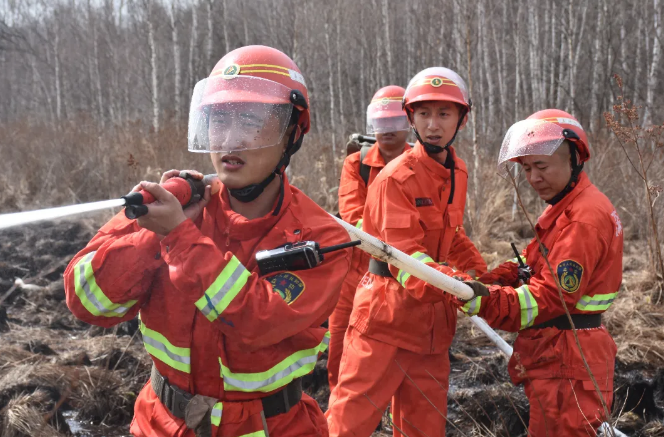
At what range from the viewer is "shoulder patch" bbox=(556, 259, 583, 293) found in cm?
315

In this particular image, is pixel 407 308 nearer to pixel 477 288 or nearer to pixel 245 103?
pixel 477 288

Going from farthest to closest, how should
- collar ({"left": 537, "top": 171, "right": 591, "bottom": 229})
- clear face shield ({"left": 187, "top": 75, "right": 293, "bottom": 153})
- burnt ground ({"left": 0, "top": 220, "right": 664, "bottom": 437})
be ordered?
burnt ground ({"left": 0, "top": 220, "right": 664, "bottom": 437}), collar ({"left": 537, "top": 171, "right": 591, "bottom": 229}), clear face shield ({"left": 187, "top": 75, "right": 293, "bottom": 153})

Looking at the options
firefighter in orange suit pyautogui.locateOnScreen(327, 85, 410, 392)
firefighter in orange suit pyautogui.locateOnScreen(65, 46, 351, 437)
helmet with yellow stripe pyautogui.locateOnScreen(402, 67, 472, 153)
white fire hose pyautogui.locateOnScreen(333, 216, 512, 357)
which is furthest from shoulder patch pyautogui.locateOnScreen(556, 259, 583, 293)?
firefighter in orange suit pyautogui.locateOnScreen(327, 85, 410, 392)

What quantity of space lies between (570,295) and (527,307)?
214 millimetres

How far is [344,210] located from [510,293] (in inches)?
93.8

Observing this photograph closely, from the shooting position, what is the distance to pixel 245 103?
2.17 meters

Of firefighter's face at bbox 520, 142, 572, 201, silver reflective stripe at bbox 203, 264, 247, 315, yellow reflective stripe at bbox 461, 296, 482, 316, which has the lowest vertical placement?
yellow reflective stripe at bbox 461, 296, 482, 316

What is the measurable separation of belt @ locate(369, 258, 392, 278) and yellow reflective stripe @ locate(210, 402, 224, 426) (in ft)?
5.79

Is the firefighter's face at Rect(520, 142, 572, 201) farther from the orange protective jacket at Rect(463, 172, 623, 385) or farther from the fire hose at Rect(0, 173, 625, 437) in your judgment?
the fire hose at Rect(0, 173, 625, 437)

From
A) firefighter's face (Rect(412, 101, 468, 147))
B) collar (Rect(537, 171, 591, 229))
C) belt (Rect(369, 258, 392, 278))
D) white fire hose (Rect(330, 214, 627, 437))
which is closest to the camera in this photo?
white fire hose (Rect(330, 214, 627, 437))

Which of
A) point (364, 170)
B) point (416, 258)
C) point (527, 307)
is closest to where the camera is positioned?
point (527, 307)

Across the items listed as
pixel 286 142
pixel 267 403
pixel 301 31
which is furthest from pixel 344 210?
pixel 301 31

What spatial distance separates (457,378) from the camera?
5.50 meters

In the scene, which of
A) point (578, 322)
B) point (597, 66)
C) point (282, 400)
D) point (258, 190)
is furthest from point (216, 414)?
point (597, 66)
